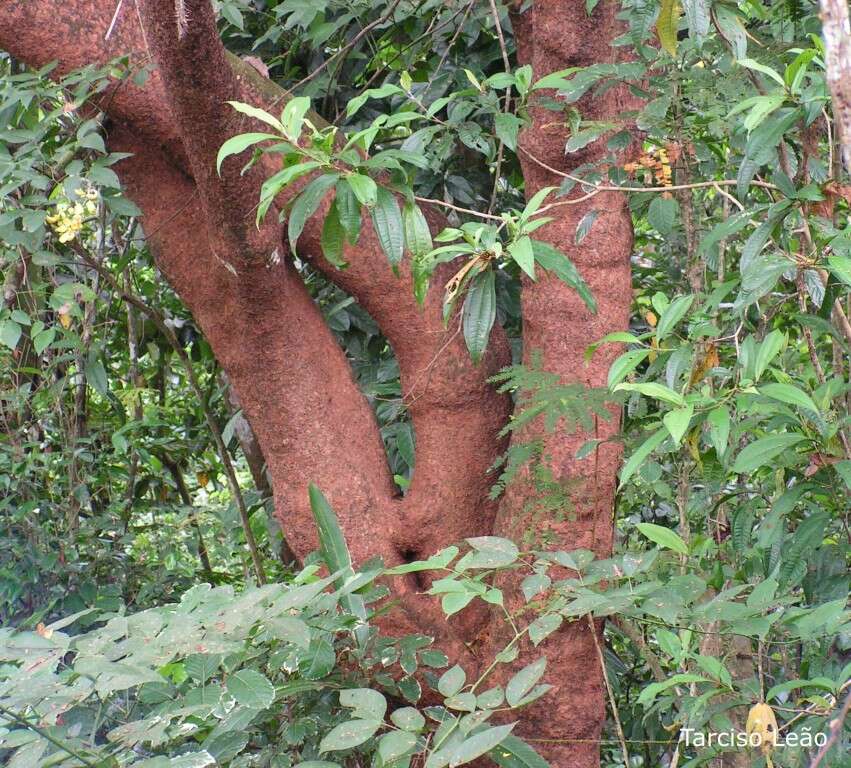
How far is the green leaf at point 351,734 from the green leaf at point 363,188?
696 millimetres

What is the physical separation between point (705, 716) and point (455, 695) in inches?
15.3

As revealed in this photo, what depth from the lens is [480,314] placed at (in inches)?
55.7

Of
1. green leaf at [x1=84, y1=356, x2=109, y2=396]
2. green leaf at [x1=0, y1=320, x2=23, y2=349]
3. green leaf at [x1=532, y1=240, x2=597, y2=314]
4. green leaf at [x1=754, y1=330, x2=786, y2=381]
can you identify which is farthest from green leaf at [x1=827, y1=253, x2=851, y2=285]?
green leaf at [x1=84, y1=356, x2=109, y2=396]

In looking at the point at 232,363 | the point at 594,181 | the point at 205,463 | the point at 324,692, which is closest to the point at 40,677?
the point at 324,692

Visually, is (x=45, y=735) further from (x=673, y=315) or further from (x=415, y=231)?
(x=673, y=315)

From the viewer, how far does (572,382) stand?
187cm

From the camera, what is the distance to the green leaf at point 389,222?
54.4 inches

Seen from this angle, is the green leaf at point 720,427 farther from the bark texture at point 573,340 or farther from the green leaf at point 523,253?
the bark texture at point 573,340

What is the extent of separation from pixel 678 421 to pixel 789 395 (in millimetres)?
188

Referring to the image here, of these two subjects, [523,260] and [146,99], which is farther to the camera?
[146,99]

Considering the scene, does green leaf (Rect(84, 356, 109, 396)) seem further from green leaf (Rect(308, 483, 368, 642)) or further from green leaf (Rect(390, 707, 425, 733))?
green leaf (Rect(390, 707, 425, 733))

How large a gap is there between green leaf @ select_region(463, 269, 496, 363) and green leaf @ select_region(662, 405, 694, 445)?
1.01 ft

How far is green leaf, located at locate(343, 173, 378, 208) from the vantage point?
1.28 metres

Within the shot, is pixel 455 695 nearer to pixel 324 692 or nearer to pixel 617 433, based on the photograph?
pixel 324 692
